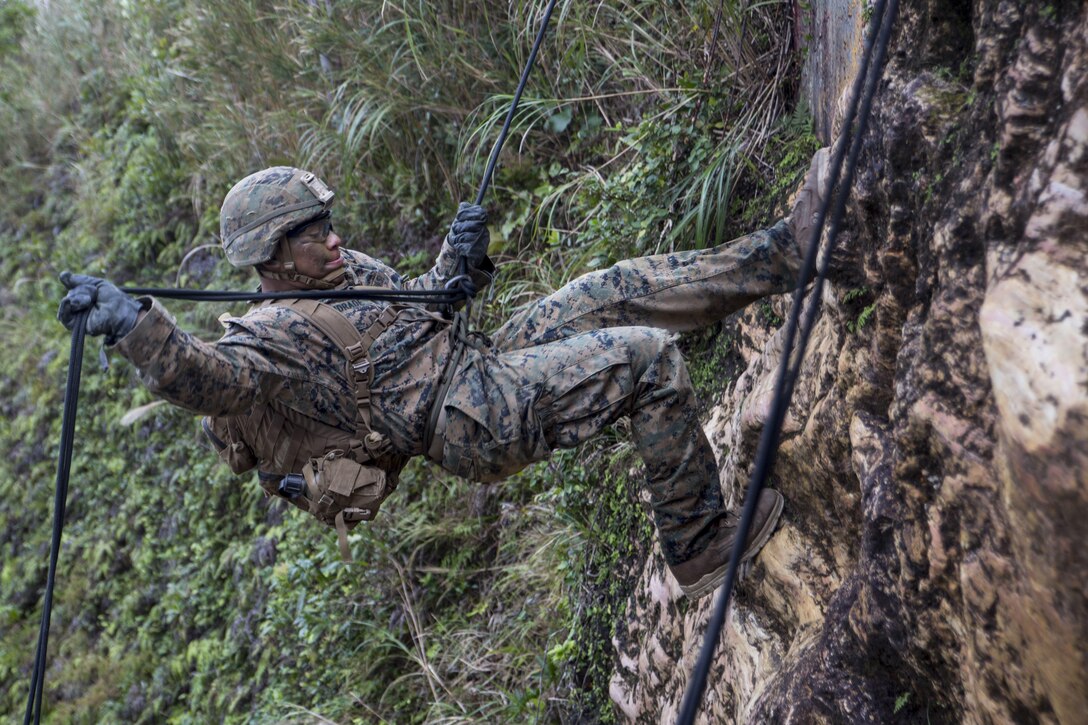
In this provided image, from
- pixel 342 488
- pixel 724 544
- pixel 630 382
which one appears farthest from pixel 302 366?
pixel 724 544

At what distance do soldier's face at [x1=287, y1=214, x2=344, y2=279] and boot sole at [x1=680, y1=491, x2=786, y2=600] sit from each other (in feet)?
5.78

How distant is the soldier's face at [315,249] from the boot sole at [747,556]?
1.76 meters

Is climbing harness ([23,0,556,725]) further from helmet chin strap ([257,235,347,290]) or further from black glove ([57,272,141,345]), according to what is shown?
helmet chin strap ([257,235,347,290])

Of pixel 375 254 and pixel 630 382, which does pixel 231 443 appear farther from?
pixel 375 254

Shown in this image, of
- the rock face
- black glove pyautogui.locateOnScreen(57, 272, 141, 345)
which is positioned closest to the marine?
the rock face

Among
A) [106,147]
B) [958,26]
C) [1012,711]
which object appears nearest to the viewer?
[1012,711]

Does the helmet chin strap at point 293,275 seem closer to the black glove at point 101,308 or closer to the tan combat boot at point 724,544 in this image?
the black glove at point 101,308

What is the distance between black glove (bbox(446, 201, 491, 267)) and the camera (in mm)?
3770

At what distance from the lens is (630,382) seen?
134 inches

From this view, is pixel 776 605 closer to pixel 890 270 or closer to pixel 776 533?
pixel 776 533

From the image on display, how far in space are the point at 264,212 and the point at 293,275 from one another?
0.24 metres

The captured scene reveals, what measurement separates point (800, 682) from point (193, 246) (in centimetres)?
850

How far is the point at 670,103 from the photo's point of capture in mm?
4922

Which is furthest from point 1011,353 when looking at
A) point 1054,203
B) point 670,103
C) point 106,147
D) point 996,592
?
point 106,147
